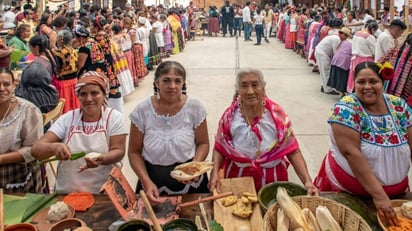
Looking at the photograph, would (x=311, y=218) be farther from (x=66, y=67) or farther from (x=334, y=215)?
(x=66, y=67)

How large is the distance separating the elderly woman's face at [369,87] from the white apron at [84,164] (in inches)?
56.5

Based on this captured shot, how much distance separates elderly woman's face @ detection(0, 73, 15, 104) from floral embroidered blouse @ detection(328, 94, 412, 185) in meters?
1.90

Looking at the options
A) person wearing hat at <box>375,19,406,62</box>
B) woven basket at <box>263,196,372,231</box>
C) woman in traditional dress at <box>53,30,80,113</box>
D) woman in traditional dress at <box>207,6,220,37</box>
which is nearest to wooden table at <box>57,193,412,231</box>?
woven basket at <box>263,196,372,231</box>

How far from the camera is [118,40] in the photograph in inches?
316

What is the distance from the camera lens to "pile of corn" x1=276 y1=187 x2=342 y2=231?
175 cm

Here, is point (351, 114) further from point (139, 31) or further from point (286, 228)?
point (139, 31)

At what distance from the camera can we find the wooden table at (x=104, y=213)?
2.08 m

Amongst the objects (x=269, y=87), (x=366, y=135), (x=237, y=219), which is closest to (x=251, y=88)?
(x=366, y=135)

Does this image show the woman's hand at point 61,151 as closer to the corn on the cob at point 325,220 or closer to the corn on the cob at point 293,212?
the corn on the cob at point 293,212

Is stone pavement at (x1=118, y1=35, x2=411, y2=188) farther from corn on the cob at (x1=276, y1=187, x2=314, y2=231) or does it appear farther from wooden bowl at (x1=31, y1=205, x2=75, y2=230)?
corn on the cob at (x1=276, y1=187, x2=314, y2=231)

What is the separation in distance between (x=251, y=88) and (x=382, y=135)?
76 centimetres

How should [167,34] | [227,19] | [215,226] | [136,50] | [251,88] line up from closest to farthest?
[215,226] → [251,88] → [136,50] → [167,34] → [227,19]

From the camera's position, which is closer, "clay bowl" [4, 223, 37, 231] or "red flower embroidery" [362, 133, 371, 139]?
"clay bowl" [4, 223, 37, 231]

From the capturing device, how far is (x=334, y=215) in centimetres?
192
